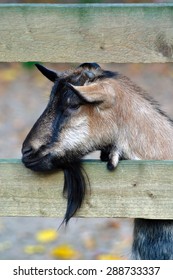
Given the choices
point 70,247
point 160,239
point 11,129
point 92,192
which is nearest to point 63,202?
point 92,192

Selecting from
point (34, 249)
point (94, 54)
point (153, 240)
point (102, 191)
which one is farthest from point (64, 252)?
point (94, 54)

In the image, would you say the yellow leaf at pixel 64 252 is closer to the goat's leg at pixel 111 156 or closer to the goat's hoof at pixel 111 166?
the goat's leg at pixel 111 156

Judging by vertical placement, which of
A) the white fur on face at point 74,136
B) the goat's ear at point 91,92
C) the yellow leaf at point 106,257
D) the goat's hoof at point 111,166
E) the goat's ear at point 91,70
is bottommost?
the yellow leaf at point 106,257

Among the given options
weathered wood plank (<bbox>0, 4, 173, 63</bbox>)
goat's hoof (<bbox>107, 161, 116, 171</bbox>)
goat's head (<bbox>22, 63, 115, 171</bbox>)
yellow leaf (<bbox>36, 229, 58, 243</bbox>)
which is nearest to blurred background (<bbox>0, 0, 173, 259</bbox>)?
yellow leaf (<bbox>36, 229, 58, 243</bbox>)

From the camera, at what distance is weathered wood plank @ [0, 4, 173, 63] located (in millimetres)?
4129

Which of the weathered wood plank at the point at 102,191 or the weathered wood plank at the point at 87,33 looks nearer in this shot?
the weathered wood plank at the point at 102,191

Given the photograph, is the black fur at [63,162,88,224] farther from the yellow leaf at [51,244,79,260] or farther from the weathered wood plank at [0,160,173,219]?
the yellow leaf at [51,244,79,260]

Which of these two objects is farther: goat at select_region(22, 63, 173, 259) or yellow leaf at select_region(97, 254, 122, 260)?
yellow leaf at select_region(97, 254, 122, 260)

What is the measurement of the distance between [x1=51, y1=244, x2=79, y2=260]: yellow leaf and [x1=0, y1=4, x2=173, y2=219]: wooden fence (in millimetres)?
2517

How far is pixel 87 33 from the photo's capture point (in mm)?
4168

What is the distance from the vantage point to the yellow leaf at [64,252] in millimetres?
6561

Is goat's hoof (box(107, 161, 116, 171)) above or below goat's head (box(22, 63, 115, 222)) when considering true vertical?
below

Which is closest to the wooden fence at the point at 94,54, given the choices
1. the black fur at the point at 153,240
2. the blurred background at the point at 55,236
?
the black fur at the point at 153,240

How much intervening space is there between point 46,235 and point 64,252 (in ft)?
1.13
